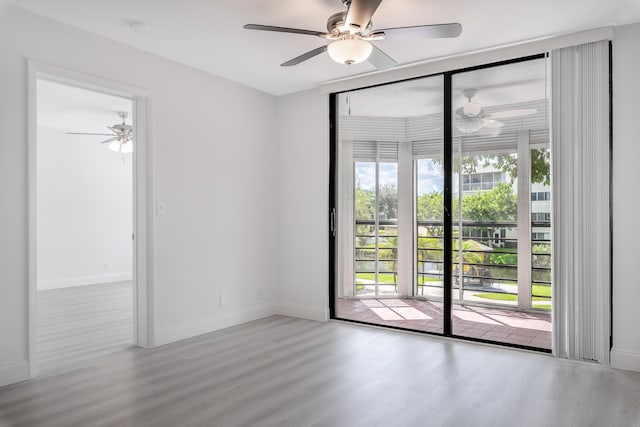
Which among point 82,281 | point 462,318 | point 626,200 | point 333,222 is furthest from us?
point 82,281

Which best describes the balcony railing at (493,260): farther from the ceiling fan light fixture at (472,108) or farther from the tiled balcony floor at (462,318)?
the ceiling fan light fixture at (472,108)

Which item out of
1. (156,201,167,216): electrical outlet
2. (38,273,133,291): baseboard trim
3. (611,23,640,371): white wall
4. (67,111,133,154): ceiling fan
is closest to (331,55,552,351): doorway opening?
(611,23,640,371): white wall

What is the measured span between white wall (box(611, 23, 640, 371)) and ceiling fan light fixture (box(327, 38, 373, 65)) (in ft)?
6.60

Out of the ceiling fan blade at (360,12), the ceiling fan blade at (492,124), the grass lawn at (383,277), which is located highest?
the ceiling fan blade at (360,12)

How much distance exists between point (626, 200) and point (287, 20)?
2889 mm

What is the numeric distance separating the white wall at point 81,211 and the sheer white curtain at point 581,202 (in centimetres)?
716

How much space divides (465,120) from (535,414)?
8.55ft

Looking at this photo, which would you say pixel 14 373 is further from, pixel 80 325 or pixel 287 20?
pixel 287 20

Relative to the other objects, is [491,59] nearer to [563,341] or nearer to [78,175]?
[563,341]

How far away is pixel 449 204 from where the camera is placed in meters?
4.15

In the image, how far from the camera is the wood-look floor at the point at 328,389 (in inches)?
97.4

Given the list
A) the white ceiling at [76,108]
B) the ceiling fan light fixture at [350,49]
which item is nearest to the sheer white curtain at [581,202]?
the ceiling fan light fixture at [350,49]

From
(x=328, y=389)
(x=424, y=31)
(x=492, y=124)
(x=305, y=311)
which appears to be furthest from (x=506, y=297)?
(x=424, y=31)

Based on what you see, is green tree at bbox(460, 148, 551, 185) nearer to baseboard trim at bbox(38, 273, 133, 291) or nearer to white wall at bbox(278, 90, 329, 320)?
white wall at bbox(278, 90, 329, 320)
